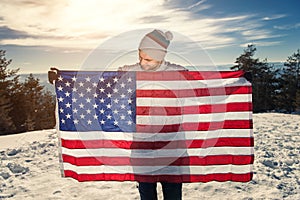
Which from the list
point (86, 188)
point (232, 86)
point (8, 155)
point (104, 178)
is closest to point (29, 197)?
point (86, 188)

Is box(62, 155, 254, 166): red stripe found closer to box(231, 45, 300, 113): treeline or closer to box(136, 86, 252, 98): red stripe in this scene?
box(136, 86, 252, 98): red stripe

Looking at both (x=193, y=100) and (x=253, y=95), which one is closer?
(x=193, y=100)

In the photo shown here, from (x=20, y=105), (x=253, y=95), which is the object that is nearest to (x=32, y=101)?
(x=20, y=105)

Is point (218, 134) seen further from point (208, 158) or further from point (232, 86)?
point (232, 86)

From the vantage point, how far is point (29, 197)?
166 inches

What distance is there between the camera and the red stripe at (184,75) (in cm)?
320

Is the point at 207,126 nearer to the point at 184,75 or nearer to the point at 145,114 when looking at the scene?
the point at 184,75

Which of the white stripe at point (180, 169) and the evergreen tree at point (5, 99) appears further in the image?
the evergreen tree at point (5, 99)

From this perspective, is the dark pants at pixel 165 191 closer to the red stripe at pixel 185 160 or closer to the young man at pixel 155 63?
the young man at pixel 155 63

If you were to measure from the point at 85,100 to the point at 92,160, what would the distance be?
691mm

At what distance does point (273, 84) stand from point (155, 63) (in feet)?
106

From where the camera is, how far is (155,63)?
10.0 ft

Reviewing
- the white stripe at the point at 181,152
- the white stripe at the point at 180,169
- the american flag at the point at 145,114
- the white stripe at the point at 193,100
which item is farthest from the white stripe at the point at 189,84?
the white stripe at the point at 180,169

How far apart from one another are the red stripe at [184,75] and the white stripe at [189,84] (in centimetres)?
3
